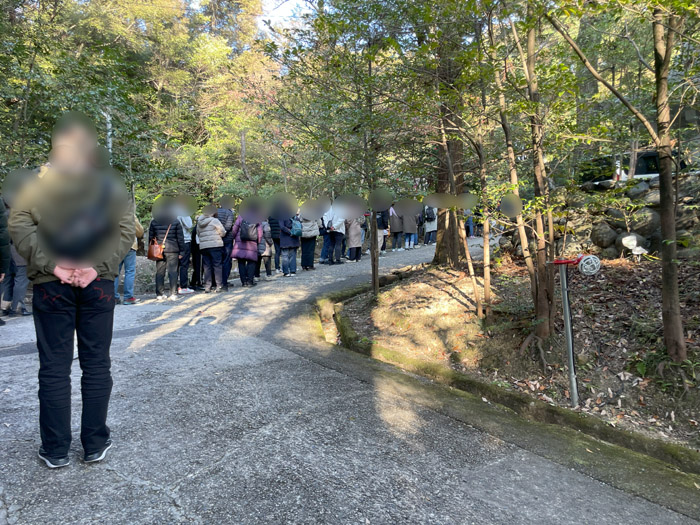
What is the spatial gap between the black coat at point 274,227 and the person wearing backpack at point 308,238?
65 cm

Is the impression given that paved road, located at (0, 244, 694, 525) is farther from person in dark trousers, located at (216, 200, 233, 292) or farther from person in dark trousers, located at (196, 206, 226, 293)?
person in dark trousers, located at (216, 200, 233, 292)

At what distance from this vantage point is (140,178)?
10.8 metres

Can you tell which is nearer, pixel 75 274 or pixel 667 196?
pixel 75 274

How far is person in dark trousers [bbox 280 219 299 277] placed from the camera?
11008 mm

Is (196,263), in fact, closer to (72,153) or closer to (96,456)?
(72,153)

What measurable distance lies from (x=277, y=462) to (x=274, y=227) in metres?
9.38

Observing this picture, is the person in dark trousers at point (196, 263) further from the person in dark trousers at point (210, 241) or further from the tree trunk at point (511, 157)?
the tree trunk at point (511, 157)

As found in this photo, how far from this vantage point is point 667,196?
392 cm

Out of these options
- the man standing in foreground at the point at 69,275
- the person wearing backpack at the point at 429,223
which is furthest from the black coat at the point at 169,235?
the person wearing backpack at the point at 429,223

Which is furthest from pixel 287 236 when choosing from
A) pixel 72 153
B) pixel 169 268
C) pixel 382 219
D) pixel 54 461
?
pixel 54 461

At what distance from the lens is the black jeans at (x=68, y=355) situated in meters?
2.41

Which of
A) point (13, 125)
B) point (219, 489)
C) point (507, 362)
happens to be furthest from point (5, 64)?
point (507, 362)

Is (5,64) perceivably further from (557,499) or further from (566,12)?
(557,499)

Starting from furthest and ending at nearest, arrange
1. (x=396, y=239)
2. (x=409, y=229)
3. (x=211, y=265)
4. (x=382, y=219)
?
(x=396, y=239), (x=409, y=229), (x=382, y=219), (x=211, y=265)
